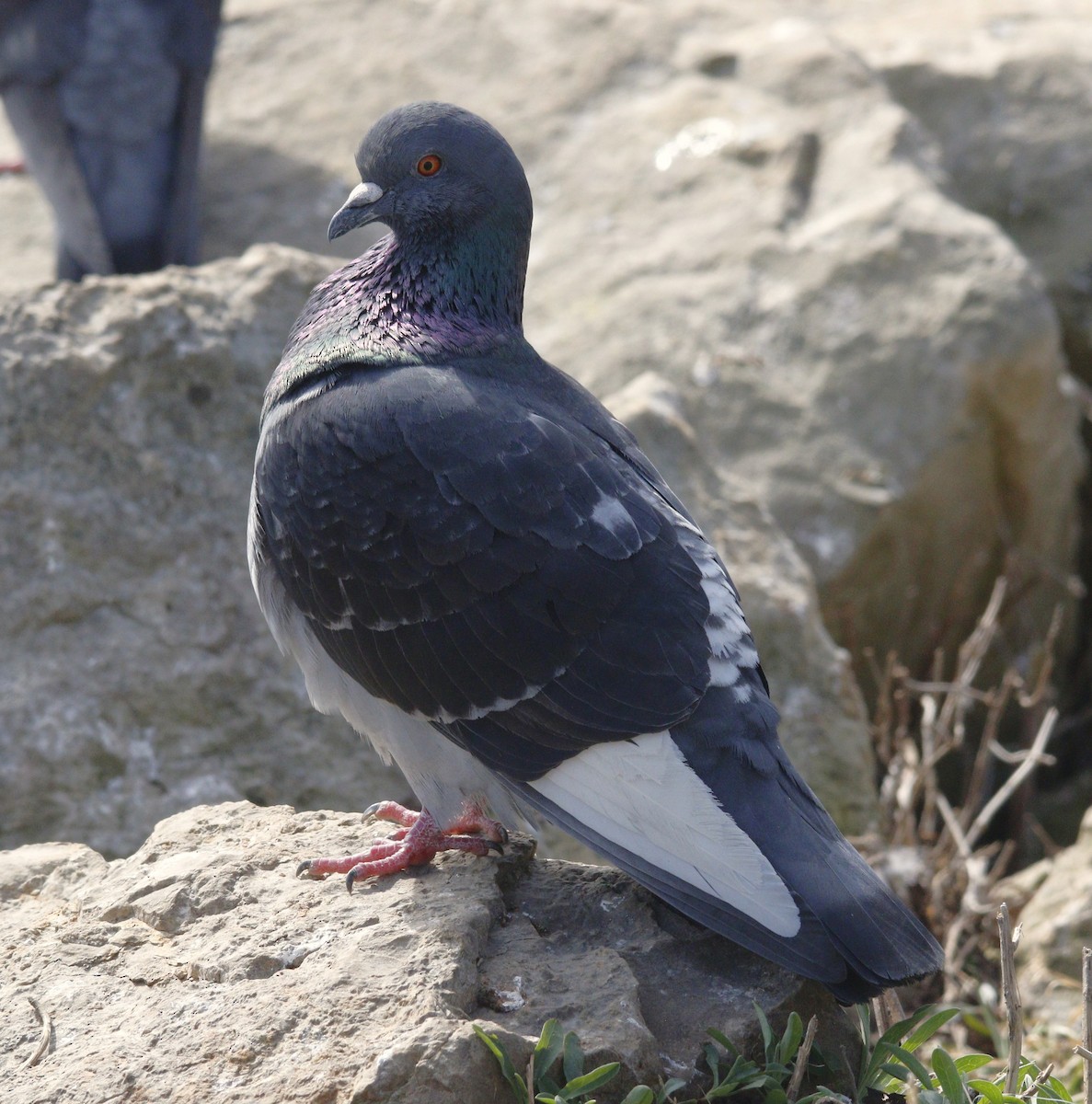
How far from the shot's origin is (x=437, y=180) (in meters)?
3.73

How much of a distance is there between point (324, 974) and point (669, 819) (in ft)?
2.57

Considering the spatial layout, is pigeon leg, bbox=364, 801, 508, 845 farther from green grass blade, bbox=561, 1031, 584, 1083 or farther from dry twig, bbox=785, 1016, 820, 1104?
dry twig, bbox=785, 1016, 820, 1104

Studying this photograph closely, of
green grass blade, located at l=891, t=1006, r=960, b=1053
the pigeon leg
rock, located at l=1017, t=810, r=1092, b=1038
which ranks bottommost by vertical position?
rock, located at l=1017, t=810, r=1092, b=1038

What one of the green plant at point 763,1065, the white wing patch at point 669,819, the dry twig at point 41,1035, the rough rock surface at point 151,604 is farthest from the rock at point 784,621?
the dry twig at point 41,1035

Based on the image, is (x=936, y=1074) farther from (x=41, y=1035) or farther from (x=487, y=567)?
(x=41, y=1035)

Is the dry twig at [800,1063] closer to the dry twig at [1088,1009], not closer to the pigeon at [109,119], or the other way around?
the dry twig at [1088,1009]

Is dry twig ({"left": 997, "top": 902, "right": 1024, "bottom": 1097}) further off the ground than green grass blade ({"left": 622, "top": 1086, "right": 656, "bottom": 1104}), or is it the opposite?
dry twig ({"left": 997, "top": 902, "right": 1024, "bottom": 1097})

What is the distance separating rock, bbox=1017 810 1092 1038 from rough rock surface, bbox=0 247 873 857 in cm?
66

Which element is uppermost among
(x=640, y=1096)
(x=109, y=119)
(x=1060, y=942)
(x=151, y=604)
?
(x=640, y=1096)

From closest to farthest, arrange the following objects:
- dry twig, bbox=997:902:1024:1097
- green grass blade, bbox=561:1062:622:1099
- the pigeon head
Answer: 1. green grass blade, bbox=561:1062:622:1099
2. dry twig, bbox=997:902:1024:1097
3. the pigeon head

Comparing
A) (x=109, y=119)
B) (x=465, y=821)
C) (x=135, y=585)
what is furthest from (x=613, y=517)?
(x=109, y=119)

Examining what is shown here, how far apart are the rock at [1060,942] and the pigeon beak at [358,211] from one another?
116 inches

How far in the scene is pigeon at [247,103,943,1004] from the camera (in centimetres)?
293

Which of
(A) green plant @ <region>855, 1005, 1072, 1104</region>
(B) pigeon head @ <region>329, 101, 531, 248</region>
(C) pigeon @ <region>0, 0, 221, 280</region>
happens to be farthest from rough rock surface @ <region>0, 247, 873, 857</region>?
(C) pigeon @ <region>0, 0, 221, 280</region>
